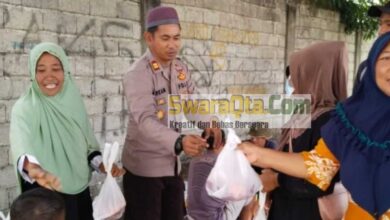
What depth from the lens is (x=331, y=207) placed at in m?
1.88

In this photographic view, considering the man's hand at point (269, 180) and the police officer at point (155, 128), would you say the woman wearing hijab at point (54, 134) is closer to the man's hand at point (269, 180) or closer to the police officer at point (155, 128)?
the police officer at point (155, 128)

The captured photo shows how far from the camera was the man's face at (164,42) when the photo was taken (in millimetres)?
2428

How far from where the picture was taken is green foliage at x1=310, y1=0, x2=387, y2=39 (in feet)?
28.6

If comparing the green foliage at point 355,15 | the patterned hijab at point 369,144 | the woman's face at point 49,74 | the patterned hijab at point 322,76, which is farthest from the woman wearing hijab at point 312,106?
the green foliage at point 355,15

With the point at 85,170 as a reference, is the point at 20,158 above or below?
above

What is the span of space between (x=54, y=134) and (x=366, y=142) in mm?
1546

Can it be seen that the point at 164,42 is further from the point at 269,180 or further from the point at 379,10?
the point at 379,10

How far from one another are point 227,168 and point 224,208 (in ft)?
2.64

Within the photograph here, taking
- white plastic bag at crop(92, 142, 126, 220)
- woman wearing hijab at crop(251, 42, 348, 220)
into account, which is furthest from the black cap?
white plastic bag at crop(92, 142, 126, 220)

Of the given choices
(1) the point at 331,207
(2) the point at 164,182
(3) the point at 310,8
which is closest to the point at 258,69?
(3) the point at 310,8

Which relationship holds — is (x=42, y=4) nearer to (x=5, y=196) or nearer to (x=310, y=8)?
(x=5, y=196)

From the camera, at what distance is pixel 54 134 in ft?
7.16

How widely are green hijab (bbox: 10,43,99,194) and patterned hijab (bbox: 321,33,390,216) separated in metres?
1.41

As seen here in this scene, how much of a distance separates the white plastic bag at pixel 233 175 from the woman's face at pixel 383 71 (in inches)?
27.6
